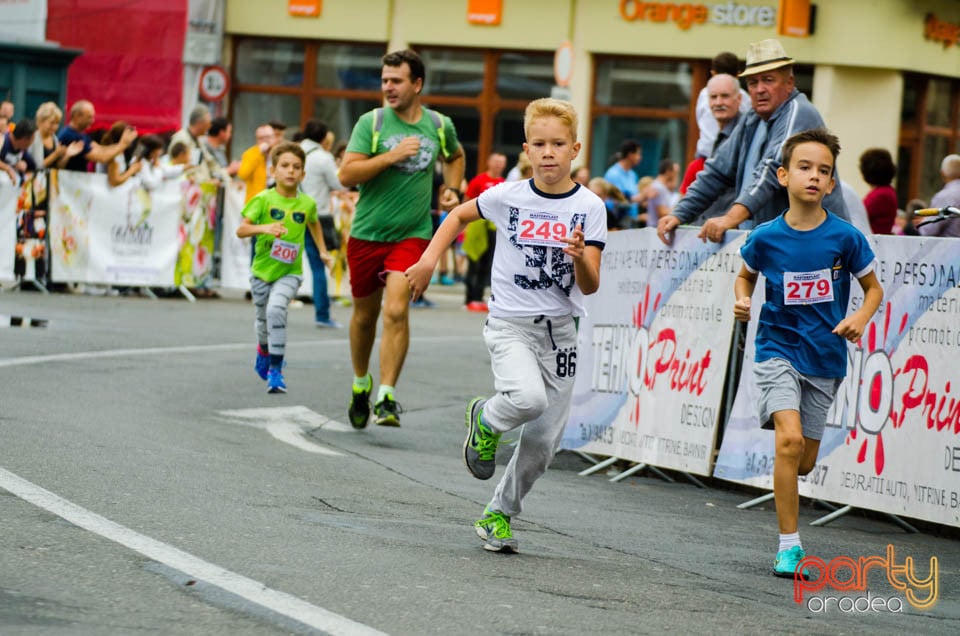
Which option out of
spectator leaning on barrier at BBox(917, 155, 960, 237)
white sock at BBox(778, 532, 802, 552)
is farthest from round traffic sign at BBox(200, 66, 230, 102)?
white sock at BBox(778, 532, 802, 552)

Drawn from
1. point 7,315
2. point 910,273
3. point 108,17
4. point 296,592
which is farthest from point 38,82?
point 296,592

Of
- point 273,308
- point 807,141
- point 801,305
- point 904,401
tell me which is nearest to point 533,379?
point 801,305

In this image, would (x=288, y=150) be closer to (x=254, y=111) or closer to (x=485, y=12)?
(x=485, y=12)

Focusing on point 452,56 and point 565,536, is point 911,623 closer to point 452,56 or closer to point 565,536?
point 565,536

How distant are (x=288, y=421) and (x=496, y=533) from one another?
13.9 feet

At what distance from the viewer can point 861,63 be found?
102ft

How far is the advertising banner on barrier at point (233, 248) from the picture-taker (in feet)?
72.7

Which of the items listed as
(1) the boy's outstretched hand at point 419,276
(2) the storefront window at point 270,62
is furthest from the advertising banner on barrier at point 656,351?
(2) the storefront window at point 270,62

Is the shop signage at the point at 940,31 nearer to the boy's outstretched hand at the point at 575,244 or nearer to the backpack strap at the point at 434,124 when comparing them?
the backpack strap at the point at 434,124

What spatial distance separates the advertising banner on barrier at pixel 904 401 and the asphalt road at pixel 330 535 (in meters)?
0.21

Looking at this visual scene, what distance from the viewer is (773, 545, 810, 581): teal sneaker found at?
6.95 m

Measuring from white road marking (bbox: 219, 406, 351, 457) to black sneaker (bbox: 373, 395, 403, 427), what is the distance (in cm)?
44

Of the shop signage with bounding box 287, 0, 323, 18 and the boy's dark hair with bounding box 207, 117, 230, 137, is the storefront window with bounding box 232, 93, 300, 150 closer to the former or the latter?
the shop signage with bounding box 287, 0, 323, 18

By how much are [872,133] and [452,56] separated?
298 inches
